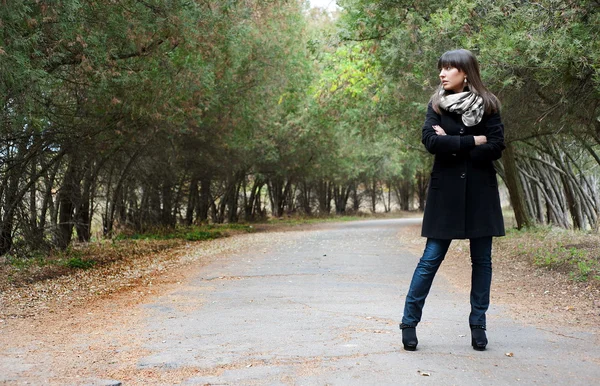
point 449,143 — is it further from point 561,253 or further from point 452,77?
point 561,253

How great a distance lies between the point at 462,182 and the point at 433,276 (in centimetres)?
68

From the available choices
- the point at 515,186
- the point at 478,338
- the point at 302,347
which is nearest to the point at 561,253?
the point at 478,338

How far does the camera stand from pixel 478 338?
4359 mm

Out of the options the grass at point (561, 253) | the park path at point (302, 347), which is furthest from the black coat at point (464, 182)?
the grass at point (561, 253)

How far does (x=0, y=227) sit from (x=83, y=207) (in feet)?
13.9

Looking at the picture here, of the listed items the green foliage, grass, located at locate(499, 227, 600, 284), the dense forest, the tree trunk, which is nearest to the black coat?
the dense forest

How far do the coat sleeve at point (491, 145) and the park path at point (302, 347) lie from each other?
52.5 inches

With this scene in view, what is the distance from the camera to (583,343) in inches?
185

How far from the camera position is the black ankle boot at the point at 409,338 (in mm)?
4320

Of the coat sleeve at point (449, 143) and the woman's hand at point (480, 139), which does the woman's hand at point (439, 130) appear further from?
the woman's hand at point (480, 139)

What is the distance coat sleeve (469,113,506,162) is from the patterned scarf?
0.35 feet

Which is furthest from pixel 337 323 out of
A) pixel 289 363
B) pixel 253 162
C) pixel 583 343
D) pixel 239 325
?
pixel 253 162

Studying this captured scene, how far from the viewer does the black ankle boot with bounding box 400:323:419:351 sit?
4320mm

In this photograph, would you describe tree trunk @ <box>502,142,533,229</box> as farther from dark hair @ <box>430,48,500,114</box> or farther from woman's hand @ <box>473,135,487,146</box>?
woman's hand @ <box>473,135,487,146</box>
